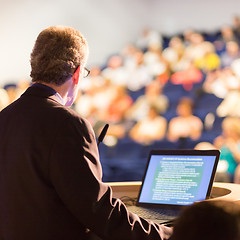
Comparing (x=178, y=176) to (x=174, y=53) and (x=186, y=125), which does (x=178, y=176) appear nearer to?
(x=186, y=125)

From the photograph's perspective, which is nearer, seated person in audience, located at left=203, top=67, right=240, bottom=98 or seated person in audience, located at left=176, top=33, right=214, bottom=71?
seated person in audience, located at left=203, top=67, right=240, bottom=98

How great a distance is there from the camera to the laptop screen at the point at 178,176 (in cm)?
142

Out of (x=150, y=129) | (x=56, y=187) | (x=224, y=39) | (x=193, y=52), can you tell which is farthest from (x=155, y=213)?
(x=224, y=39)

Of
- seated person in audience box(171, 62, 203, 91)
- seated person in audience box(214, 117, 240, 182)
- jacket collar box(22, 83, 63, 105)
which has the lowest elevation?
seated person in audience box(214, 117, 240, 182)

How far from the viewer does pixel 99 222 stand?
101 centimetres

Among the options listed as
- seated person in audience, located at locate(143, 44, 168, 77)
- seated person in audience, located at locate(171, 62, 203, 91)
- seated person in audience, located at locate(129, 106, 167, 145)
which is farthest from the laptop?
seated person in audience, located at locate(143, 44, 168, 77)

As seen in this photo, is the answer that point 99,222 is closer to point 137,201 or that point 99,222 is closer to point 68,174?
point 68,174

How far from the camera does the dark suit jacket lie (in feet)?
3.30

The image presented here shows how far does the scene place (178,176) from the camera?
4.89 feet

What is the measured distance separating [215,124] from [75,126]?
431 cm

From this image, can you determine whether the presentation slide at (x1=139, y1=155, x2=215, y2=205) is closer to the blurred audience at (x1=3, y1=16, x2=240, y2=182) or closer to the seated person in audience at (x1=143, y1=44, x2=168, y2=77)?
the blurred audience at (x1=3, y1=16, x2=240, y2=182)

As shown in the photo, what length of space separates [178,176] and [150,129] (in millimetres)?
3925

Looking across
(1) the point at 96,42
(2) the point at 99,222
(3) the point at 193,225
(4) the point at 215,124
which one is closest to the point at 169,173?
(2) the point at 99,222

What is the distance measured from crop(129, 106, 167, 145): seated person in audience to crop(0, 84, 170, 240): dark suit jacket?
4222mm
